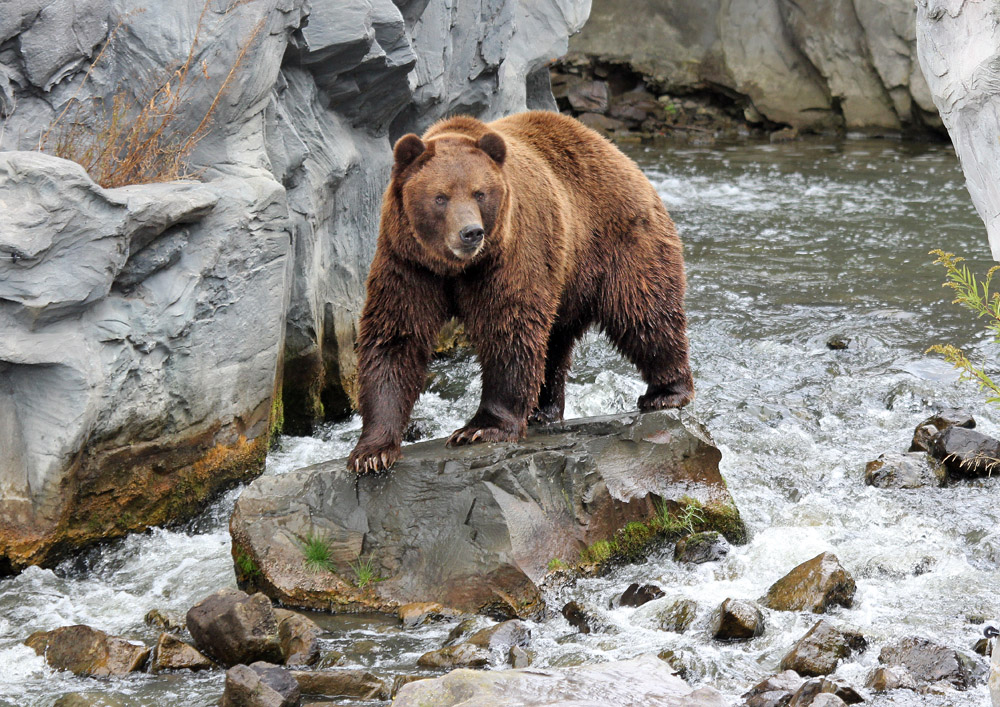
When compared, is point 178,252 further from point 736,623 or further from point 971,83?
point 971,83

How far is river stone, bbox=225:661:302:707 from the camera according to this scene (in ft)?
13.8

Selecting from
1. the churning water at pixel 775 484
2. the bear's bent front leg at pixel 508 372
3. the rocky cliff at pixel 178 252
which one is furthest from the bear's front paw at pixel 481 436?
the rocky cliff at pixel 178 252

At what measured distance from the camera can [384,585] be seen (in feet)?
17.2

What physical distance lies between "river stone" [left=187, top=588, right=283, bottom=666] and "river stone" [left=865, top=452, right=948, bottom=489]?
11.9ft

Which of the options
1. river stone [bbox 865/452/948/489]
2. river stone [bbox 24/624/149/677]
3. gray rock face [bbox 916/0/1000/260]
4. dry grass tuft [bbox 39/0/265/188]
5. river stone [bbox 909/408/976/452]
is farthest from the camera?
river stone [bbox 909/408/976/452]

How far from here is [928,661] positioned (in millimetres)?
4516

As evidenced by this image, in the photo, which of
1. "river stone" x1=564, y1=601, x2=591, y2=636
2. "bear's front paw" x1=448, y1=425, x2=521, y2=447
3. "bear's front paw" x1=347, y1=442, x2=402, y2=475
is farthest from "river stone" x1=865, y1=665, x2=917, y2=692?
"bear's front paw" x1=347, y1=442, x2=402, y2=475

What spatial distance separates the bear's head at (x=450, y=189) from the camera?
17.1ft

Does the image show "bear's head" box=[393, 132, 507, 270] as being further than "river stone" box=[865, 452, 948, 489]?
Result: No

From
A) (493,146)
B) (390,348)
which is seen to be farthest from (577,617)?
(493,146)

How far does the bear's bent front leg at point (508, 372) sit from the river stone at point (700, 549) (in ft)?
3.21

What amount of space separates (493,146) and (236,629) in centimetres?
251

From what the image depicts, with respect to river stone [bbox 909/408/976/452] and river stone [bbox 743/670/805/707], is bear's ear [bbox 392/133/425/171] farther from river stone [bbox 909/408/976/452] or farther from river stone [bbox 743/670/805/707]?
river stone [bbox 909/408/976/452]

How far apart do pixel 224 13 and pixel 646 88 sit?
1371 cm
